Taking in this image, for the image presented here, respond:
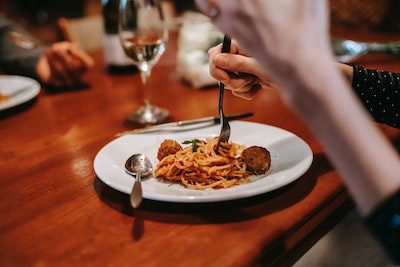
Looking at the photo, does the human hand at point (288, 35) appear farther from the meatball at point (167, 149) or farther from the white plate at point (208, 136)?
the meatball at point (167, 149)

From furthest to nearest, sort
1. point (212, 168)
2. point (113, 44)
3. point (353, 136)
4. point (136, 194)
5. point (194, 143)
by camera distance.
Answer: point (113, 44) → point (194, 143) → point (212, 168) → point (136, 194) → point (353, 136)

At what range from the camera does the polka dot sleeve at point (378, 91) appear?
3.46ft

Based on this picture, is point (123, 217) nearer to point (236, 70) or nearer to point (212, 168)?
point (212, 168)

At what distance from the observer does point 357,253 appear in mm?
1031

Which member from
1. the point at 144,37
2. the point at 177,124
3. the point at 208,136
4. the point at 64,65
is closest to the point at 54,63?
the point at 64,65

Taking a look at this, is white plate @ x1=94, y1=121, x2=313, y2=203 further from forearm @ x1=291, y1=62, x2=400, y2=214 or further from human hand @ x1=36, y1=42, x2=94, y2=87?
human hand @ x1=36, y1=42, x2=94, y2=87

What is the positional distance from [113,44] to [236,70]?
2.78ft

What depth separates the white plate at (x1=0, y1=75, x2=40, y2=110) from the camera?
142 centimetres

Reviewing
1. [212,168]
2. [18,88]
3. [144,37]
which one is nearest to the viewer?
[212,168]

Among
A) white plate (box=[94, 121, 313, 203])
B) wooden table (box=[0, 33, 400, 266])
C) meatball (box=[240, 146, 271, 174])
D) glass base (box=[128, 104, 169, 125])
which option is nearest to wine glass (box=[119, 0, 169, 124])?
glass base (box=[128, 104, 169, 125])

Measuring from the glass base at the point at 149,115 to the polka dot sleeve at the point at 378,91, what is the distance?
0.57 m

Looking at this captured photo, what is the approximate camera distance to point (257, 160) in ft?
2.90

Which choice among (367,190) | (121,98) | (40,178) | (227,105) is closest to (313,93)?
(367,190)

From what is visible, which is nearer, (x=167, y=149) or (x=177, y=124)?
(x=167, y=149)
